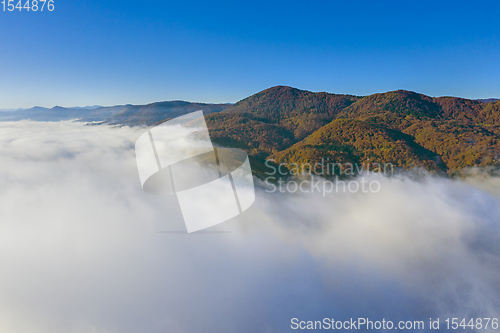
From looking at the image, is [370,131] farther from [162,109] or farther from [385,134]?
[162,109]

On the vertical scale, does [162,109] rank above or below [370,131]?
above

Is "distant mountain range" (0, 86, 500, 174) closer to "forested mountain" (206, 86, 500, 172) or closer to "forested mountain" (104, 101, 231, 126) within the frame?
"forested mountain" (206, 86, 500, 172)

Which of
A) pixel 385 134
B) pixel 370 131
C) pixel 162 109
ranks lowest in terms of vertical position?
pixel 385 134

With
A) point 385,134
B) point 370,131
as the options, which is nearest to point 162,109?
point 370,131

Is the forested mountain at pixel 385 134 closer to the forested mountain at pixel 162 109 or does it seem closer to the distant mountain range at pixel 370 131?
the distant mountain range at pixel 370 131

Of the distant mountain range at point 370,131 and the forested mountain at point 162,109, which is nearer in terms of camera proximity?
the distant mountain range at point 370,131

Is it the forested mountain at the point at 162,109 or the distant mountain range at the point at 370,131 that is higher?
the forested mountain at the point at 162,109

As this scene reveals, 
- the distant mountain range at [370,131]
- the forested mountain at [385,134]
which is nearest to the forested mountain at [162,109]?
the distant mountain range at [370,131]

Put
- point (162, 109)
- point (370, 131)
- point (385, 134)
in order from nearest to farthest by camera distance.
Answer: point (385, 134) < point (370, 131) < point (162, 109)
